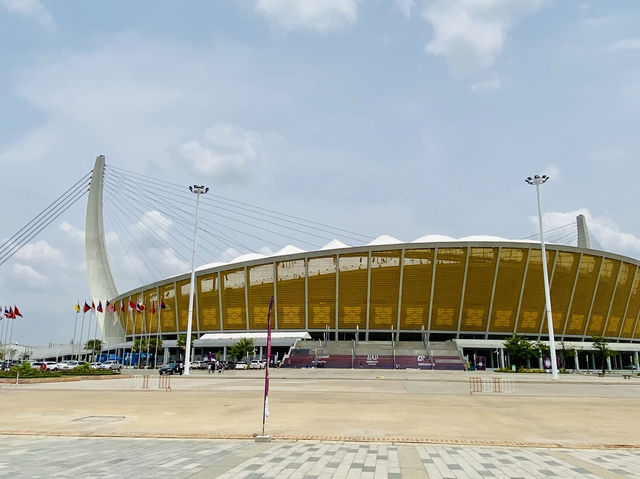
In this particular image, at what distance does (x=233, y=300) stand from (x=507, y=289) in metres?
40.9

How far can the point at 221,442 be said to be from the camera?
461 inches

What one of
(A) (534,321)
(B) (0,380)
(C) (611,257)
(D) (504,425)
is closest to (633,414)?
(D) (504,425)

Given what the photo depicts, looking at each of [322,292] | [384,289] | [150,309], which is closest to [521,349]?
[384,289]

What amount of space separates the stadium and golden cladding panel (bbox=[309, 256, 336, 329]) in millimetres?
150

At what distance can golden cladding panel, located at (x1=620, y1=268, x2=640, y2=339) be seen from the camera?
250ft

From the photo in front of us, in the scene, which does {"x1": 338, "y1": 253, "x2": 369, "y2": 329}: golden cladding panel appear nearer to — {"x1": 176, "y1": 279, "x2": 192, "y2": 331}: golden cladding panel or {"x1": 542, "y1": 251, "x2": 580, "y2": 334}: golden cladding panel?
{"x1": 176, "y1": 279, "x2": 192, "y2": 331}: golden cladding panel

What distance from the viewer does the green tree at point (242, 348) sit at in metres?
67.2

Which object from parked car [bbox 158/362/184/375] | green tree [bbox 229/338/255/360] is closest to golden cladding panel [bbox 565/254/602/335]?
green tree [bbox 229/338/255/360]

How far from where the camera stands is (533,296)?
2768 inches

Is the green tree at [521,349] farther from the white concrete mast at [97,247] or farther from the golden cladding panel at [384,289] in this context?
the white concrete mast at [97,247]

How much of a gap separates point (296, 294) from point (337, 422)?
58179 mm

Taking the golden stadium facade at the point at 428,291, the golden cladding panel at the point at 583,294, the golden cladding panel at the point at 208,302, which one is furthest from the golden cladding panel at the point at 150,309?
the golden cladding panel at the point at 583,294

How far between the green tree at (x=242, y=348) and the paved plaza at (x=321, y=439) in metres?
46.6

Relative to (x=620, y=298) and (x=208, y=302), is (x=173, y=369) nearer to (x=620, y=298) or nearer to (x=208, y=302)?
(x=208, y=302)
